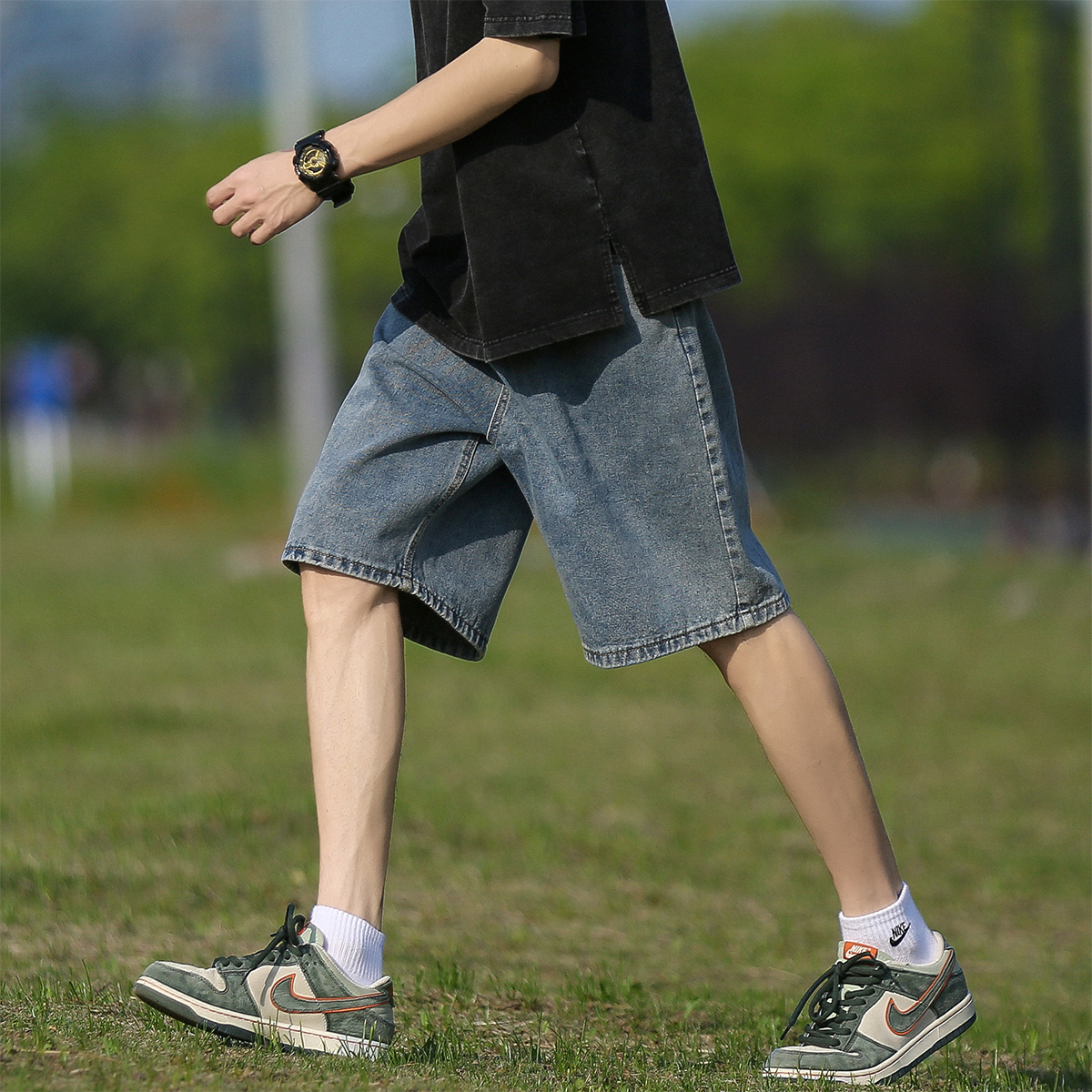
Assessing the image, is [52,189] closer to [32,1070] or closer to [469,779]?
[469,779]

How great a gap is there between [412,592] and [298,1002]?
2.19ft

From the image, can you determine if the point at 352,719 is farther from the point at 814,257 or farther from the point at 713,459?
the point at 814,257

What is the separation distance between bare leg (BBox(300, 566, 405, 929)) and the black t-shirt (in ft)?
1.55

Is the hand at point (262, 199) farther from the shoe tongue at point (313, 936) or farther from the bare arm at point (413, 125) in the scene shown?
the shoe tongue at point (313, 936)

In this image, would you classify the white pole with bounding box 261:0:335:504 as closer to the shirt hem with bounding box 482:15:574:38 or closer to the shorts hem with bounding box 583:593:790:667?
the shorts hem with bounding box 583:593:790:667

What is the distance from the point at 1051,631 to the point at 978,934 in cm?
553

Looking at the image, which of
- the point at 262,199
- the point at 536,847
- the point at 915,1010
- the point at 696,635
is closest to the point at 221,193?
the point at 262,199

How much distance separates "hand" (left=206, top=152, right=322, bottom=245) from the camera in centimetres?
254

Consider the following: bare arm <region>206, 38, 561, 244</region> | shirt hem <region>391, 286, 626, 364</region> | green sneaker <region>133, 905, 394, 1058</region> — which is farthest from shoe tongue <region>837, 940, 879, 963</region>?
bare arm <region>206, 38, 561, 244</region>

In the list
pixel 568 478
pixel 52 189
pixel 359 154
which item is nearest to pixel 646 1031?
pixel 568 478

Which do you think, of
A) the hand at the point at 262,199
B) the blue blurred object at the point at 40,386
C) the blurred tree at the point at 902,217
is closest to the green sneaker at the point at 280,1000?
the hand at the point at 262,199

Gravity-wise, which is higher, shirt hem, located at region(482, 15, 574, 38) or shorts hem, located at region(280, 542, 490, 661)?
shirt hem, located at region(482, 15, 574, 38)

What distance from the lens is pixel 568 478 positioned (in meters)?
2.69

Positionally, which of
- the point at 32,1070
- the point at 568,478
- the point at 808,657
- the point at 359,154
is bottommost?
the point at 32,1070
